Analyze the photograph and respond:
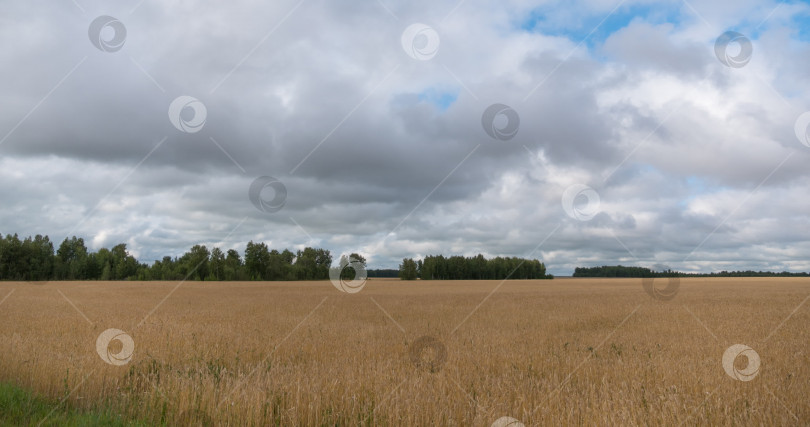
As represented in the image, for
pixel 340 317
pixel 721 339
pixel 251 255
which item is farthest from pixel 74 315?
pixel 251 255

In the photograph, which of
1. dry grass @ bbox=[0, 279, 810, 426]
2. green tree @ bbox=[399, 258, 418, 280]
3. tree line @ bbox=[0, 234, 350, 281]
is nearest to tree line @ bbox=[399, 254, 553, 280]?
green tree @ bbox=[399, 258, 418, 280]

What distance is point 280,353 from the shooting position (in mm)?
13977

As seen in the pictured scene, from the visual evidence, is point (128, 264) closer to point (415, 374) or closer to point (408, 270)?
point (408, 270)

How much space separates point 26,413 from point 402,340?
418 inches

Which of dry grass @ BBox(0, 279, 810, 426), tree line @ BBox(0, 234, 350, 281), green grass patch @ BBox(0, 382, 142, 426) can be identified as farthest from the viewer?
tree line @ BBox(0, 234, 350, 281)

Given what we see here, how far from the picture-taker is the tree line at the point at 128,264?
401ft

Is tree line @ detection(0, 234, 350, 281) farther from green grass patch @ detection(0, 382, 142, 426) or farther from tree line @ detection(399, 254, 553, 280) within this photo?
green grass patch @ detection(0, 382, 142, 426)

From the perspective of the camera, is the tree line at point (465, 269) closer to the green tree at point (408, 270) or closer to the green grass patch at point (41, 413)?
the green tree at point (408, 270)

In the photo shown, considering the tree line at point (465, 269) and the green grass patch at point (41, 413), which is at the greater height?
the tree line at point (465, 269)

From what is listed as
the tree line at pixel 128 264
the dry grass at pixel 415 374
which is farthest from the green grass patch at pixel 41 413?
the tree line at pixel 128 264

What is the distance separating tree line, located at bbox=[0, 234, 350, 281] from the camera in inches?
4815

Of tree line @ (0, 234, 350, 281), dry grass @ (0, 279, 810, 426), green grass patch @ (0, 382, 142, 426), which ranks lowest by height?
green grass patch @ (0, 382, 142, 426)

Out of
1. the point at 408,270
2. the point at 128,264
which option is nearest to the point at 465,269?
the point at 408,270

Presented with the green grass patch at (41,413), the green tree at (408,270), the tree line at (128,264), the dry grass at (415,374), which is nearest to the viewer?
the green grass patch at (41,413)
